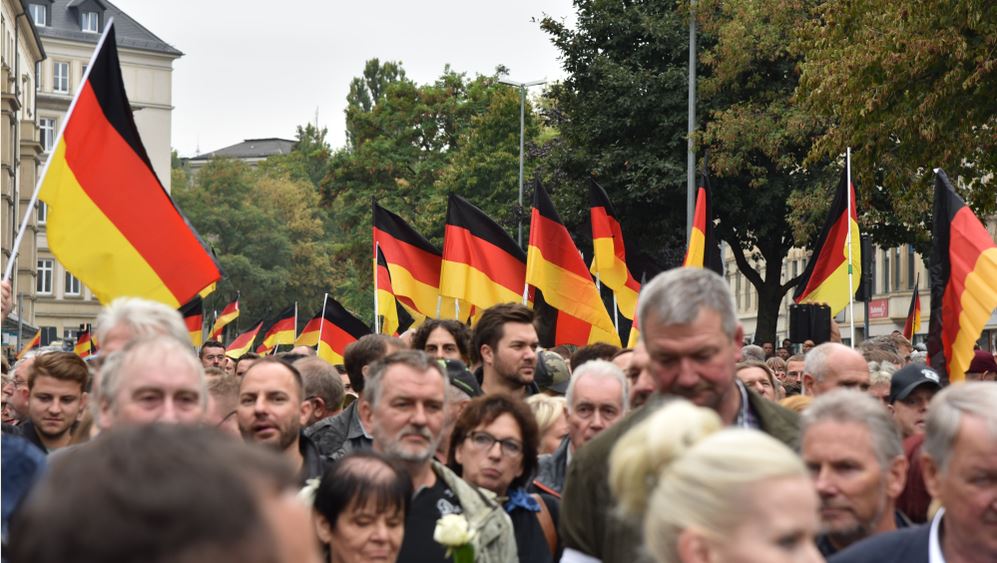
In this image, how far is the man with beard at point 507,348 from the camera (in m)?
8.87

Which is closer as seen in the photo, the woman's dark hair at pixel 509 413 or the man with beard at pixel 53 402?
the woman's dark hair at pixel 509 413

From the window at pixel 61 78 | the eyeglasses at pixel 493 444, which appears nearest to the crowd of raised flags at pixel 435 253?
the eyeglasses at pixel 493 444

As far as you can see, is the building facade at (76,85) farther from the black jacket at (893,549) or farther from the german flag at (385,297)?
the black jacket at (893,549)

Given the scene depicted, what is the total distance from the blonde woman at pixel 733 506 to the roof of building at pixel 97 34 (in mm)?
89659

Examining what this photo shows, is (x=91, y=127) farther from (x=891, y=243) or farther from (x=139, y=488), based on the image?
(x=891, y=243)

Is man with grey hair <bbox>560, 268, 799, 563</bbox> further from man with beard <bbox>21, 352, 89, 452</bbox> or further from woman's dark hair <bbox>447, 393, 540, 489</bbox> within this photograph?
man with beard <bbox>21, 352, 89, 452</bbox>

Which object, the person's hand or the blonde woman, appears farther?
the person's hand

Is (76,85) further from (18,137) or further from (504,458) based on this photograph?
(504,458)

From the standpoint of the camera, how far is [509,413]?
6547mm

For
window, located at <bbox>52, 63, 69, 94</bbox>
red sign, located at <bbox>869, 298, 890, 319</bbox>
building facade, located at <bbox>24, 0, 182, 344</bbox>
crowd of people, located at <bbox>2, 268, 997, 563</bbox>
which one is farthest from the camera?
window, located at <bbox>52, 63, 69, 94</bbox>

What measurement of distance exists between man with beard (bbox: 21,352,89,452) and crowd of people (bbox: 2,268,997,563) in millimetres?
12

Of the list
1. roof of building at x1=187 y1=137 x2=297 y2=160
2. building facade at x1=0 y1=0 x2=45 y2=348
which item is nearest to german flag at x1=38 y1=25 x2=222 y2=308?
building facade at x1=0 y1=0 x2=45 y2=348

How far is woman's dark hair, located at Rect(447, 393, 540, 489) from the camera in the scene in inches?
257

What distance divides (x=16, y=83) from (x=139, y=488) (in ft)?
214
